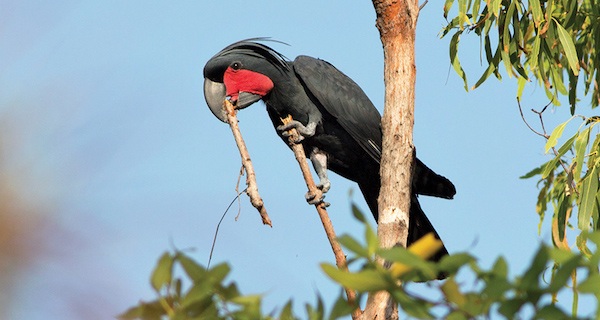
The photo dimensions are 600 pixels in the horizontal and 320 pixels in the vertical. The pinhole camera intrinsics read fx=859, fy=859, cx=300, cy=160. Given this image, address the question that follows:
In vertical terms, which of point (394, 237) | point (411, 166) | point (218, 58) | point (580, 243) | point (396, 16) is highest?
point (218, 58)

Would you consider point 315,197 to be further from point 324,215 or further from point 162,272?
point 162,272

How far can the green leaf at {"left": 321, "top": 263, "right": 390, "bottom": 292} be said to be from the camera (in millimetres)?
728

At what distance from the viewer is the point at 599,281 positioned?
742 millimetres

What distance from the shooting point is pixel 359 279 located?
737 mm

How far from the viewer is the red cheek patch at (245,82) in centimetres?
369

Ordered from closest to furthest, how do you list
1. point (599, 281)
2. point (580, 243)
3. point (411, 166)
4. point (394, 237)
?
point (599, 281) < point (394, 237) < point (411, 166) < point (580, 243)

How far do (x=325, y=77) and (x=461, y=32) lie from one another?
611 mm

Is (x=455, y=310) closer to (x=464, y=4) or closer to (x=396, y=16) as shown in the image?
(x=396, y=16)

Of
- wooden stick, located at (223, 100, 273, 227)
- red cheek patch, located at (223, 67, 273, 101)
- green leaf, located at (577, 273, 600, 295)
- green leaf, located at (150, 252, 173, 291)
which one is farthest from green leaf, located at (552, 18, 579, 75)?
green leaf, located at (150, 252, 173, 291)

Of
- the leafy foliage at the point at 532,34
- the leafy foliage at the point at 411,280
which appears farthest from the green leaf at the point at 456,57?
the leafy foliage at the point at 411,280

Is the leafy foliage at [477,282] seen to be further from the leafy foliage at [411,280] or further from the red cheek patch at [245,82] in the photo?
the red cheek patch at [245,82]

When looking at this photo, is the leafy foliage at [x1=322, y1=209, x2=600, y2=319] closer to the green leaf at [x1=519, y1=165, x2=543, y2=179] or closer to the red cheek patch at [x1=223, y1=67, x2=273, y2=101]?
the red cheek patch at [x1=223, y1=67, x2=273, y2=101]

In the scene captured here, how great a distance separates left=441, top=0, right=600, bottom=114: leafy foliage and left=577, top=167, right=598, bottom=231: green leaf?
0.42 meters

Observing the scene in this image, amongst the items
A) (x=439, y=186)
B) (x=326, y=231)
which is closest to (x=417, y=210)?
(x=439, y=186)
